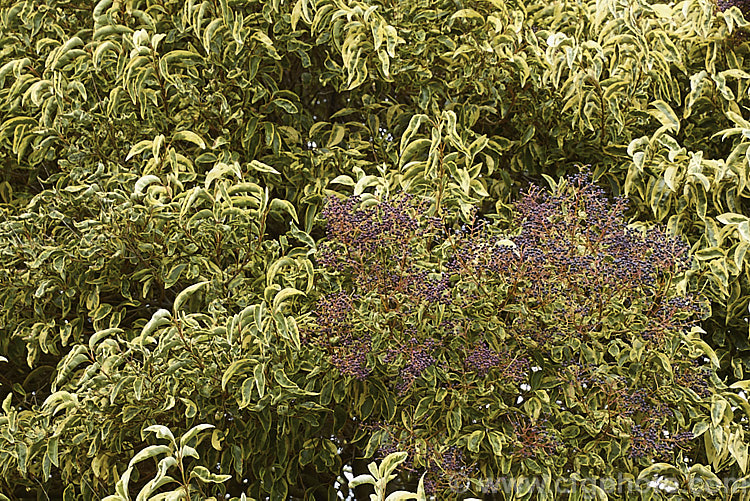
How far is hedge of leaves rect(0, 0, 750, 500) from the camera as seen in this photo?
2648mm

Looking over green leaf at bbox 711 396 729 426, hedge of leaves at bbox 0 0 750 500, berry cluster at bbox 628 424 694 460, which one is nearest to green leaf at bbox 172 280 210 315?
hedge of leaves at bbox 0 0 750 500

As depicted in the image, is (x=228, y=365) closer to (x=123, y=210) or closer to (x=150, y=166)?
(x=123, y=210)

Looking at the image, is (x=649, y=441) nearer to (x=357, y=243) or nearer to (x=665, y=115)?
(x=357, y=243)

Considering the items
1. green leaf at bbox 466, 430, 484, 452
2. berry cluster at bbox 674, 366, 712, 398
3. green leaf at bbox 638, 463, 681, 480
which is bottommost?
green leaf at bbox 638, 463, 681, 480

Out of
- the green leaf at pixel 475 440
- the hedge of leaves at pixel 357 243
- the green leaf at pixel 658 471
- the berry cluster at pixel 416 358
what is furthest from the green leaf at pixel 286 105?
the green leaf at pixel 658 471

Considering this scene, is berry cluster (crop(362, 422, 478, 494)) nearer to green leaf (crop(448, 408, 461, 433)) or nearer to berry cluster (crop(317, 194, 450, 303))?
green leaf (crop(448, 408, 461, 433))

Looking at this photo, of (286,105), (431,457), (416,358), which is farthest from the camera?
(286,105)


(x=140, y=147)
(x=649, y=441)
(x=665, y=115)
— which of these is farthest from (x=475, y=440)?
(x=140, y=147)

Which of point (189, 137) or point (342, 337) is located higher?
point (189, 137)

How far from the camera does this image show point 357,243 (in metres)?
2.62

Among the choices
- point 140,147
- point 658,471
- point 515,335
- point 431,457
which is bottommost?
point 658,471

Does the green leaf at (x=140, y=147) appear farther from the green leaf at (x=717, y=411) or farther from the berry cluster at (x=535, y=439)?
the green leaf at (x=717, y=411)

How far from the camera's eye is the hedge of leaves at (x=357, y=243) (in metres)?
2.65

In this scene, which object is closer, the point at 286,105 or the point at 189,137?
the point at 189,137
